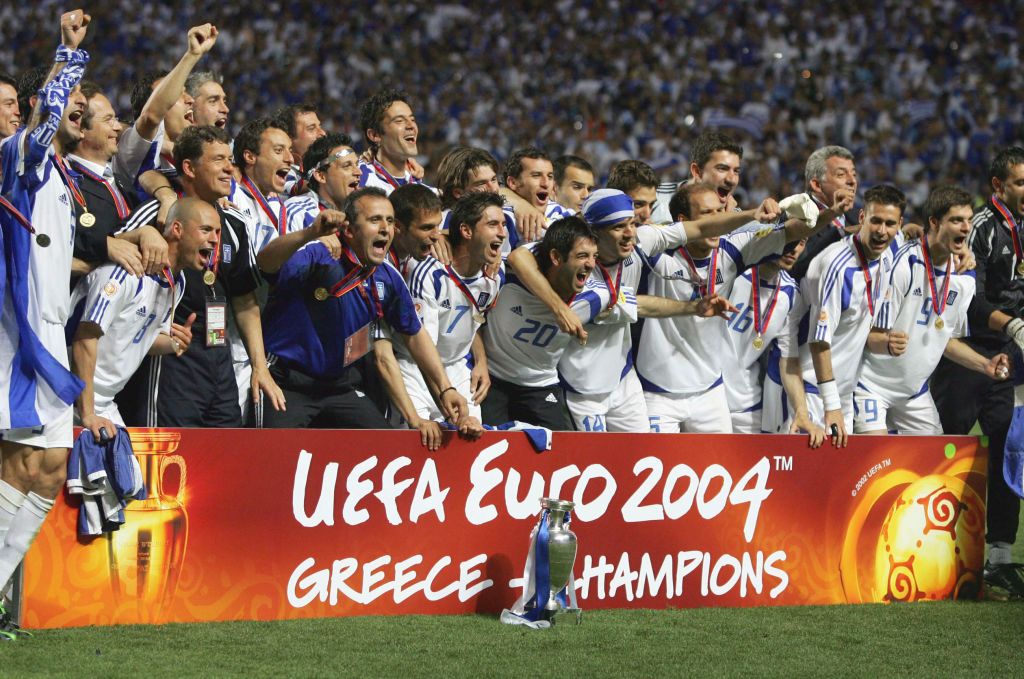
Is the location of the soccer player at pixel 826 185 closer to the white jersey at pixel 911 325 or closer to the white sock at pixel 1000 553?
the white jersey at pixel 911 325

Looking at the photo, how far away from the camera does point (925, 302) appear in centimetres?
737

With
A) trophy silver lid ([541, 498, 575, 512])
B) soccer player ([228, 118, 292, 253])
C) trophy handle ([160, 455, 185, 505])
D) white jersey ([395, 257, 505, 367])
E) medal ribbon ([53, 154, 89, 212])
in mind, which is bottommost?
trophy silver lid ([541, 498, 575, 512])

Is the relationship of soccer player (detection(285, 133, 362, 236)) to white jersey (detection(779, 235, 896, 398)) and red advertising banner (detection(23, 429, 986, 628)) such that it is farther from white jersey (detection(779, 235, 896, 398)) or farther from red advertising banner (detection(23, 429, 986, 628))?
white jersey (detection(779, 235, 896, 398))

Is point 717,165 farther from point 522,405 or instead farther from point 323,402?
point 323,402

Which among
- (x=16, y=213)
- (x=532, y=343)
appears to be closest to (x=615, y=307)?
(x=532, y=343)

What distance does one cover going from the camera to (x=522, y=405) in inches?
257

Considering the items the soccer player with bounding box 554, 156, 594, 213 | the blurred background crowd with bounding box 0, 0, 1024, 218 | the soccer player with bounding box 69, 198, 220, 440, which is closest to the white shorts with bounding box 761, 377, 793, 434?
the soccer player with bounding box 554, 156, 594, 213

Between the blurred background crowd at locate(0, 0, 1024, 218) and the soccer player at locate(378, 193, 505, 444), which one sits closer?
the soccer player at locate(378, 193, 505, 444)

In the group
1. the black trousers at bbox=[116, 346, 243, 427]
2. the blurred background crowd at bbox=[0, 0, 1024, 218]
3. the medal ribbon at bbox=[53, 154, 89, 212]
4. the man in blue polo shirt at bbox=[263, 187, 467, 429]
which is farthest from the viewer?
the blurred background crowd at bbox=[0, 0, 1024, 218]

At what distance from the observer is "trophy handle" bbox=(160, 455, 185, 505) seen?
513 centimetres

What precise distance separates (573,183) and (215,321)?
2.68 m

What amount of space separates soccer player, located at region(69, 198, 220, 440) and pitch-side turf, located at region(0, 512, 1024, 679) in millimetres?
915

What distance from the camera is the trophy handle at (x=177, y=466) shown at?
202 inches

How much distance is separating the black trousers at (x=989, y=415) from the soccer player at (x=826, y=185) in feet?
3.63
